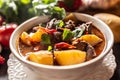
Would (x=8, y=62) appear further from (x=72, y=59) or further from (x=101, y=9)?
(x=101, y=9)

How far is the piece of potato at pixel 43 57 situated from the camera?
1.02 metres

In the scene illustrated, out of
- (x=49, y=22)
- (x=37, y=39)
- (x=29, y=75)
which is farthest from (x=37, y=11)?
(x=29, y=75)

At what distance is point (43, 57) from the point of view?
3.34 ft

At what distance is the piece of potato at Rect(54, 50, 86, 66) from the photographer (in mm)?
1016

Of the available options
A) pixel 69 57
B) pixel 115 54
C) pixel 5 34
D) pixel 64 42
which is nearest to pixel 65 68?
pixel 69 57

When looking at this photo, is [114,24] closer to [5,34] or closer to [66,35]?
[66,35]

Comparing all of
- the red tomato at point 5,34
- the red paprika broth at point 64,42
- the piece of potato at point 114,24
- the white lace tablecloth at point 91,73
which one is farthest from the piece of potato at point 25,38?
the piece of potato at point 114,24

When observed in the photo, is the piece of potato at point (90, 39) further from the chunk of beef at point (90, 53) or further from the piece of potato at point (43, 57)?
the piece of potato at point (43, 57)

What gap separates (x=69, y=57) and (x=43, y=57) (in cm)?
10

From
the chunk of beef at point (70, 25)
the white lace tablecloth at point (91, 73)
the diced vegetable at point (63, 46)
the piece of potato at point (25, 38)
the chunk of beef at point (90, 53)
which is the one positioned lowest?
the white lace tablecloth at point (91, 73)

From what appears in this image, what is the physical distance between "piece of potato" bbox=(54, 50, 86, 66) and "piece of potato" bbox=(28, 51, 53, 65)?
3 centimetres

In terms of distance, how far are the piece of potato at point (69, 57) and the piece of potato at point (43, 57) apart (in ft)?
0.09

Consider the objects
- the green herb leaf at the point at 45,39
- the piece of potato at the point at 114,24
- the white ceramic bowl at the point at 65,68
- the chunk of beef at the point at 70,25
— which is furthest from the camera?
the piece of potato at the point at 114,24

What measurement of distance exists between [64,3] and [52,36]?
1.54 feet
